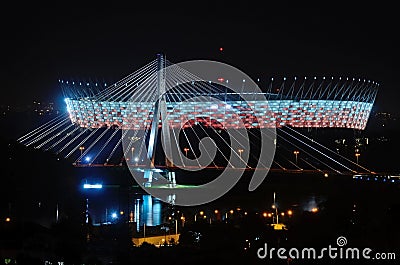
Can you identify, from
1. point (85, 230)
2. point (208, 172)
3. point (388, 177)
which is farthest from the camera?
point (208, 172)

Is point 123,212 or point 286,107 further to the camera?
point 286,107

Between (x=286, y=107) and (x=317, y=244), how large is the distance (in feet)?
64.4

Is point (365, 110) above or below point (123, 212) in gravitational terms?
above

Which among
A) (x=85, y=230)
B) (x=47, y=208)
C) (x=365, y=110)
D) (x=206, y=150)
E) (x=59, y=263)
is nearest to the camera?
(x=59, y=263)

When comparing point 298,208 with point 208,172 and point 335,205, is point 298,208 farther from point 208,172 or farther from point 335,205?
point 208,172

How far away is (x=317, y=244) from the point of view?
4.80 m

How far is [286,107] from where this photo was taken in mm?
24203

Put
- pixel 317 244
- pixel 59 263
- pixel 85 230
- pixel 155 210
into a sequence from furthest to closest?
pixel 155 210 < pixel 85 230 < pixel 317 244 < pixel 59 263

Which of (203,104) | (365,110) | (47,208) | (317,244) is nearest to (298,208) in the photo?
(47,208)

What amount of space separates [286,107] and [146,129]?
764 cm

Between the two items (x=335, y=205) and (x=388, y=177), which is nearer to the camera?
(x=335, y=205)

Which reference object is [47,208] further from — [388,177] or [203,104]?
[203,104]

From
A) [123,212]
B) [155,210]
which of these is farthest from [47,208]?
[155,210]

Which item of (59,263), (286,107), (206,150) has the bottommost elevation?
(59,263)
